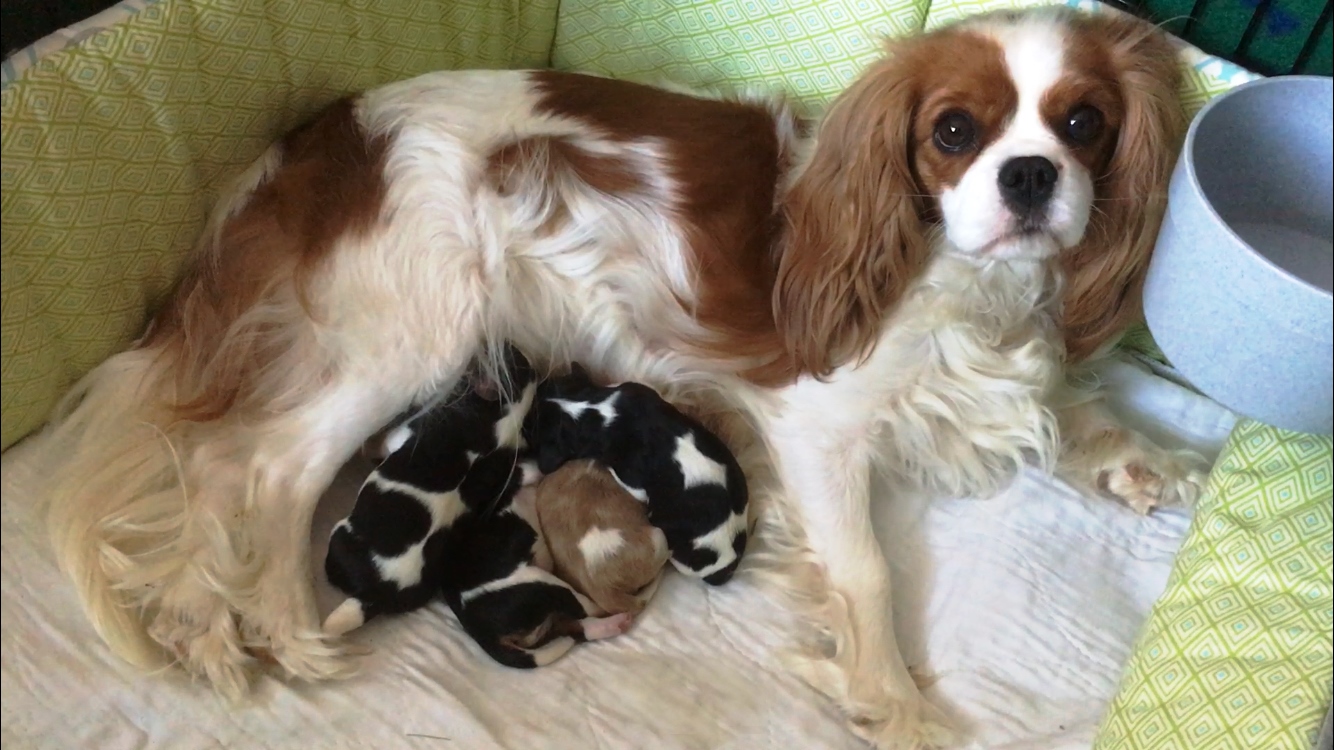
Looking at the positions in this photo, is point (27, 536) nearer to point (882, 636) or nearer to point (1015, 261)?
point (882, 636)

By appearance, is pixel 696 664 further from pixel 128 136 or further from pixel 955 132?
pixel 128 136

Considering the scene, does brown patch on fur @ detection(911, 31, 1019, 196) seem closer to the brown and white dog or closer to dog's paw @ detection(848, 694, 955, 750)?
the brown and white dog

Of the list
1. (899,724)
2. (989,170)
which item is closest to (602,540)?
(899,724)

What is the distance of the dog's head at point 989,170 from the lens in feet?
4.89

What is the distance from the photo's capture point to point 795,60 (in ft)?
6.55

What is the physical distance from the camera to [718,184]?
1.75 metres

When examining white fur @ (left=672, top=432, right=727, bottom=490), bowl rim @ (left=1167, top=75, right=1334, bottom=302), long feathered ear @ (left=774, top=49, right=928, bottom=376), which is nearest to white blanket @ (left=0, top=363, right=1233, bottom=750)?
white fur @ (left=672, top=432, right=727, bottom=490)

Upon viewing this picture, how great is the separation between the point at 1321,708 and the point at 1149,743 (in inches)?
8.4

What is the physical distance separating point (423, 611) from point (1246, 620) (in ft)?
3.95

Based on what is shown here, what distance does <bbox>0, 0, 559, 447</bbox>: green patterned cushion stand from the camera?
1.50 metres

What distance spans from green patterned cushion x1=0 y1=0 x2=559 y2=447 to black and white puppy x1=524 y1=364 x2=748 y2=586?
70cm

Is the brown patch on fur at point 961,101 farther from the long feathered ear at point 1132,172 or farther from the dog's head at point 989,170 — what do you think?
the long feathered ear at point 1132,172

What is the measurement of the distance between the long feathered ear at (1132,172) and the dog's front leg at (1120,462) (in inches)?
12.3

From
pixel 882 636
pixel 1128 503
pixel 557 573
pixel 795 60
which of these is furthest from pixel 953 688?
pixel 795 60
